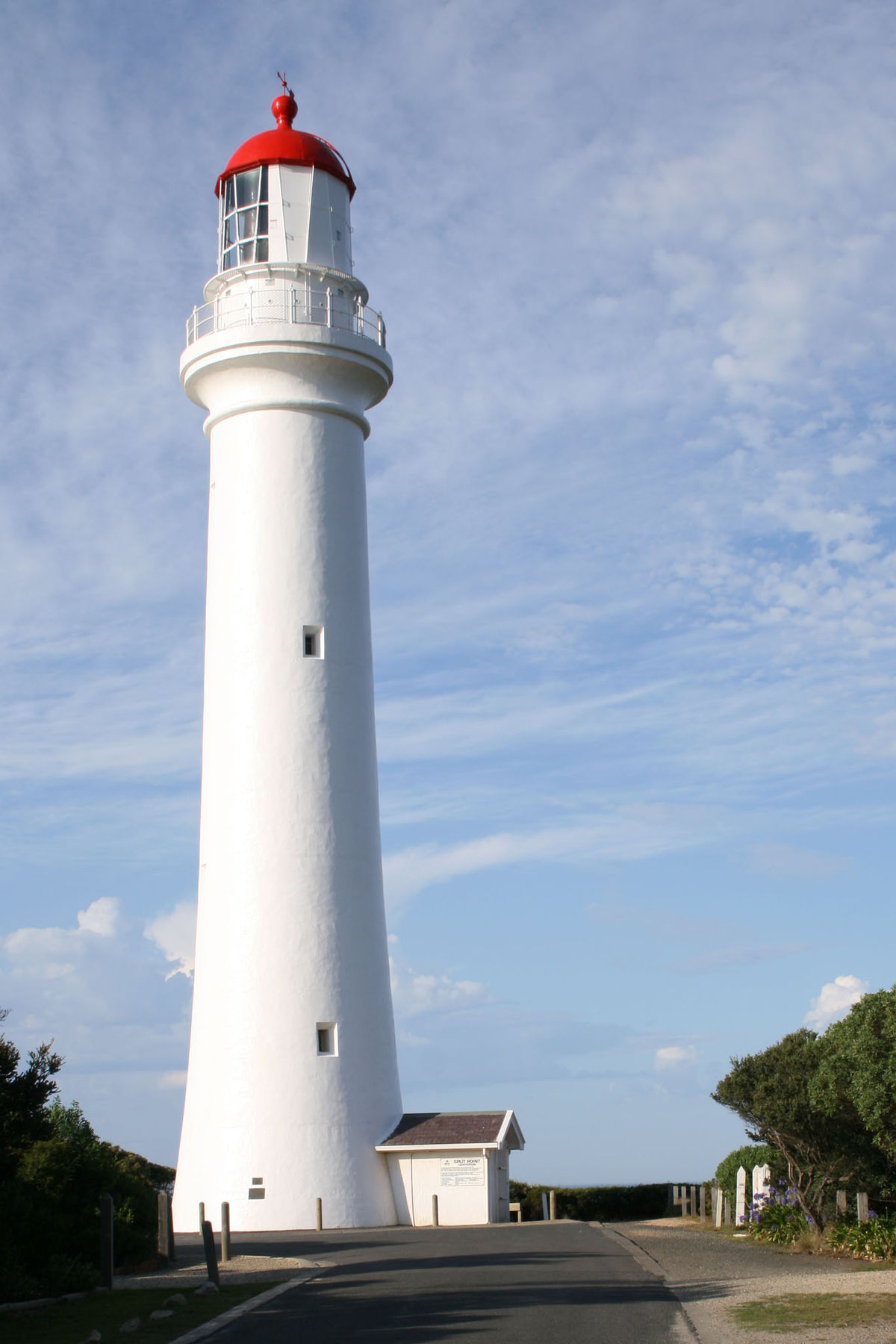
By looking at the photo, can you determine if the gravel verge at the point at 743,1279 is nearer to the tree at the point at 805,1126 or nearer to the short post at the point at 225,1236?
the tree at the point at 805,1126

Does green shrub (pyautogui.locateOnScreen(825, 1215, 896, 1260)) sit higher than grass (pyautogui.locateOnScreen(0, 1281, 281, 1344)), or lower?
lower

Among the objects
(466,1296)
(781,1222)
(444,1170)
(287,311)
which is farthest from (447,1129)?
(287,311)

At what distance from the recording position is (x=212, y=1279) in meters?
17.7

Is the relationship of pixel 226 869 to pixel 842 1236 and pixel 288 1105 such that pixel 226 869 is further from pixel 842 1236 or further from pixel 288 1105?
pixel 842 1236

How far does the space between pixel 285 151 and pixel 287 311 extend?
3.79m

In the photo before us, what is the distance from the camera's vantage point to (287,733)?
2875 cm

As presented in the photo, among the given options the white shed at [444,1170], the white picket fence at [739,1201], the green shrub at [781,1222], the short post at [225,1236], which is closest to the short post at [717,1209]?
the white picket fence at [739,1201]

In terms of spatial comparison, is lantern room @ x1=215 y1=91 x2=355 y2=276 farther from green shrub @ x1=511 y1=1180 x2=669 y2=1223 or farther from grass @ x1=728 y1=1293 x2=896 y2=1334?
green shrub @ x1=511 y1=1180 x2=669 y2=1223

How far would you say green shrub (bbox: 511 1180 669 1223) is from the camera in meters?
41.2

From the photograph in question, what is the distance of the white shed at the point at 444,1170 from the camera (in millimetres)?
28125

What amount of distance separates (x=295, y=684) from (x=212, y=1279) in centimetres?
1358

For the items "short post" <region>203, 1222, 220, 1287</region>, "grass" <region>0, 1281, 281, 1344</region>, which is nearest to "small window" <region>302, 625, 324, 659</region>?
"short post" <region>203, 1222, 220, 1287</region>

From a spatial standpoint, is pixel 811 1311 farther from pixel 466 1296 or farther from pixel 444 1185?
pixel 444 1185

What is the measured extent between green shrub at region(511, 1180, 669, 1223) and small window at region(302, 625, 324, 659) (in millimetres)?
19874
